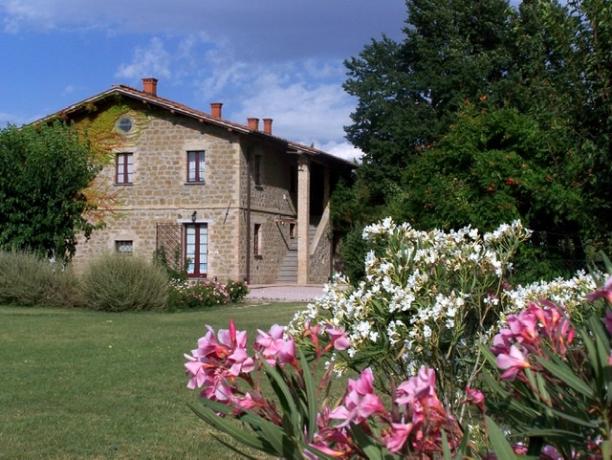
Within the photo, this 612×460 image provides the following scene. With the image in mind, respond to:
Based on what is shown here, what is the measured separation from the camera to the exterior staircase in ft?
107

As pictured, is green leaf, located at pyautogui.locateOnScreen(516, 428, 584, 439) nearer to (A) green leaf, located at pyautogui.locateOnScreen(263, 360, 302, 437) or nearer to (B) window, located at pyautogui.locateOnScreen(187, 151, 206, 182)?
(A) green leaf, located at pyautogui.locateOnScreen(263, 360, 302, 437)

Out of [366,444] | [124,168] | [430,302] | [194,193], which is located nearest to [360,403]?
[366,444]

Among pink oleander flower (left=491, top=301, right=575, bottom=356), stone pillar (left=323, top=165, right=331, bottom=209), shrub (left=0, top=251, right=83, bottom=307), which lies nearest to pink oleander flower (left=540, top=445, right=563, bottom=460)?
pink oleander flower (left=491, top=301, right=575, bottom=356)

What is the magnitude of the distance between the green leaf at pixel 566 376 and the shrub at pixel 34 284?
19717 mm

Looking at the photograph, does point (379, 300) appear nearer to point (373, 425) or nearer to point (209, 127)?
point (373, 425)

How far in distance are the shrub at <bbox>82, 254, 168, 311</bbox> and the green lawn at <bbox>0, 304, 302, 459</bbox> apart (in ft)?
12.6

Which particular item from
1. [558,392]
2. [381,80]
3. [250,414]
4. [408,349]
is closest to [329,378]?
[250,414]

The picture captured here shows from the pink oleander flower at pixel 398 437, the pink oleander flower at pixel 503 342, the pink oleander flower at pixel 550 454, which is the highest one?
the pink oleander flower at pixel 503 342

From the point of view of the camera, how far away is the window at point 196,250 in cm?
3003

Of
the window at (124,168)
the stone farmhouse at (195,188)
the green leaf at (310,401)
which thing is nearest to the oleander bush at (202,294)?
the stone farmhouse at (195,188)

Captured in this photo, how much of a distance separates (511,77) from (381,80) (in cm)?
590

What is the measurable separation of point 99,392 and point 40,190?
1752 cm

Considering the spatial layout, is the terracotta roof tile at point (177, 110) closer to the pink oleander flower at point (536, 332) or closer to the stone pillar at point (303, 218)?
the stone pillar at point (303, 218)

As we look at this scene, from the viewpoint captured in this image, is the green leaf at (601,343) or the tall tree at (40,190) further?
the tall tree at (40,190)
